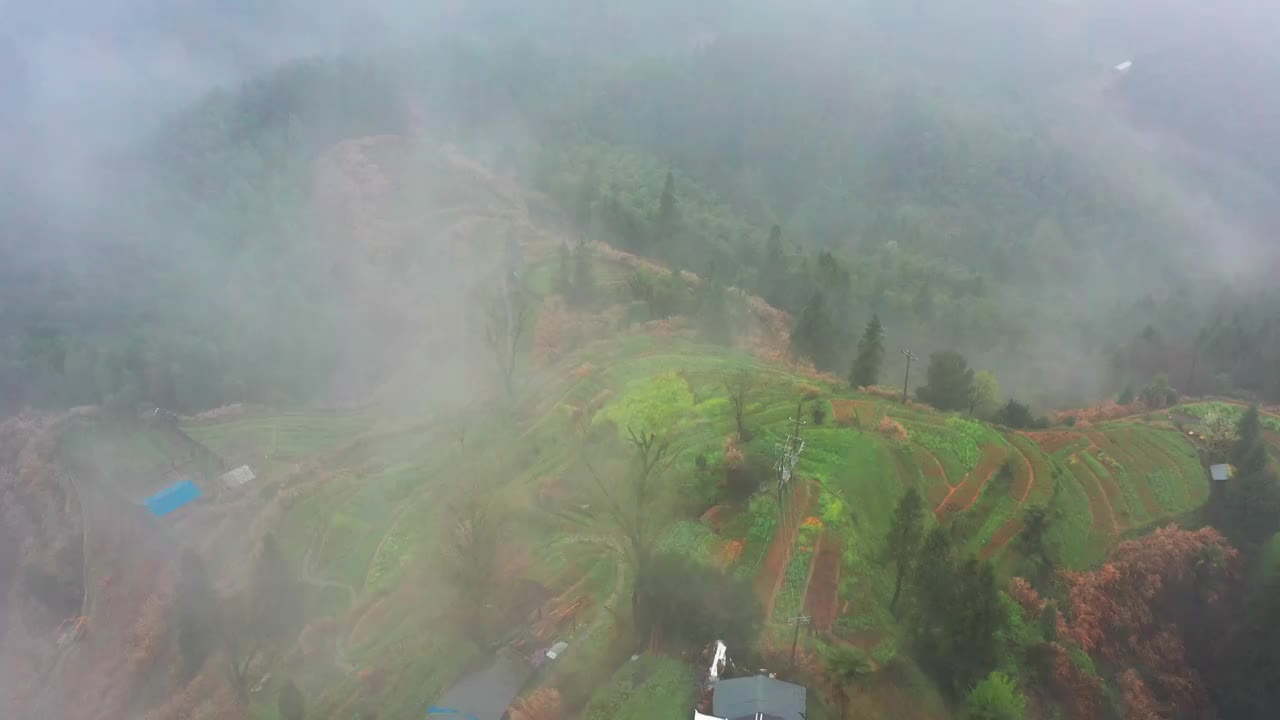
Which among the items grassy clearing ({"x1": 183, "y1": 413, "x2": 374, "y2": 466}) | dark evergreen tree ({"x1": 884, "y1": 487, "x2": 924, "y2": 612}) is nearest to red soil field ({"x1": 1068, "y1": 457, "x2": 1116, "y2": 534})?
dark evergreen tree ({"x1": 884, "y1": 487, "x2": 924, "y2": 612})

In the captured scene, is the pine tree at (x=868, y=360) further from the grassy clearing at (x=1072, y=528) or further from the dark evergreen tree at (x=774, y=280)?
the dark evergreen tree at (x=774, y=280)

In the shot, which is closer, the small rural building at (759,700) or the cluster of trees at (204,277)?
the small rural building at (759,700)

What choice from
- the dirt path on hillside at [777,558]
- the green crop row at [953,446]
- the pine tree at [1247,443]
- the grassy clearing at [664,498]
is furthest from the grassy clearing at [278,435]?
the pine tree at [1247,443]

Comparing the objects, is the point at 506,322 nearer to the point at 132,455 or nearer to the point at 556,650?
the point at 132,455

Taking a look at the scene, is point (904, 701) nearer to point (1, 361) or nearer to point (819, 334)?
point (819, 334)

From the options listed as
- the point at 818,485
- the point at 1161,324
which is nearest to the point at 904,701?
the point at 818,485

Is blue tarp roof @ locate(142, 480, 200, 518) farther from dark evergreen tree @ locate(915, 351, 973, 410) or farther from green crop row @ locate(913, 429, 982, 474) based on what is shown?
dark evergreen tree @ locate(915, 351, 973, 410)
